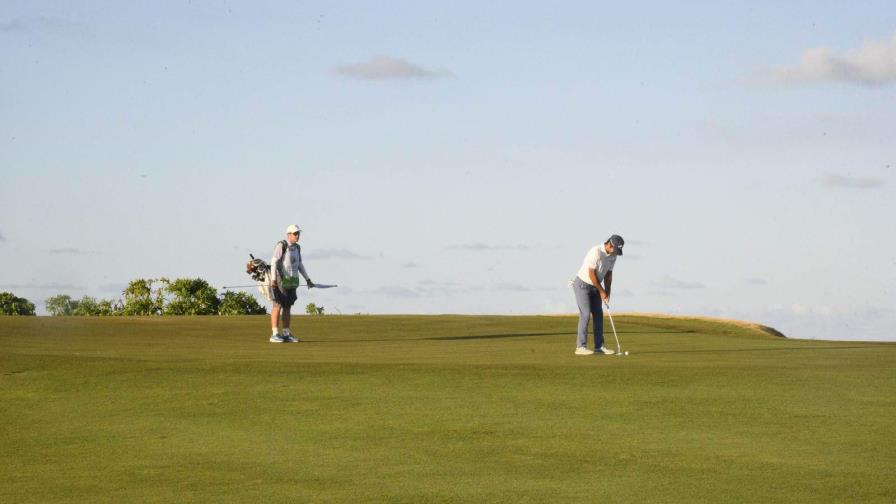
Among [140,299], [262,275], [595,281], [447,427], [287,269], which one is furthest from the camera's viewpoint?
[140,299]

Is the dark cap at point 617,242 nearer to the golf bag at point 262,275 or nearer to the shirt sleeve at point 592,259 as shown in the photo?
the shirt sleeve at point 592,259

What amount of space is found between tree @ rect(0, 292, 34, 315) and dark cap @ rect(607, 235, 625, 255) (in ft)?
246

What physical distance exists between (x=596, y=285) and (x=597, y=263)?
1.55ft

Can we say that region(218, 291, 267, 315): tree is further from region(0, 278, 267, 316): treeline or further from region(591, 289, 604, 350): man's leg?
region(591, 289, 604, 350): man's leg

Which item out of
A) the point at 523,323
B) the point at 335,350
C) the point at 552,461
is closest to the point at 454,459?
the point at 552,461

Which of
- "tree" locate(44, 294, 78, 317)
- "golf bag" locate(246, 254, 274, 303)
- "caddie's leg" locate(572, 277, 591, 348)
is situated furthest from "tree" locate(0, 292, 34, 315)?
"caddie's leg" locate(572, 277, 591, 348)

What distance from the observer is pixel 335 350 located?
27.8 meters

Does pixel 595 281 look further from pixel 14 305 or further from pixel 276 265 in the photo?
pixel 14 305

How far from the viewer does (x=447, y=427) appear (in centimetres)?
1545

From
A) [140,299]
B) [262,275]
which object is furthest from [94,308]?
[262,275]

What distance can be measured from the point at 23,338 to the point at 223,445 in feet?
63.3

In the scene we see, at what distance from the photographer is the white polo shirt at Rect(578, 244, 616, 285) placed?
25.8 meters

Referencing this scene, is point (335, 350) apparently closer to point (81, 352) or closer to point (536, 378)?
point (81, 352)

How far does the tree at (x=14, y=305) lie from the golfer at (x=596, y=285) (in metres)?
74.3
